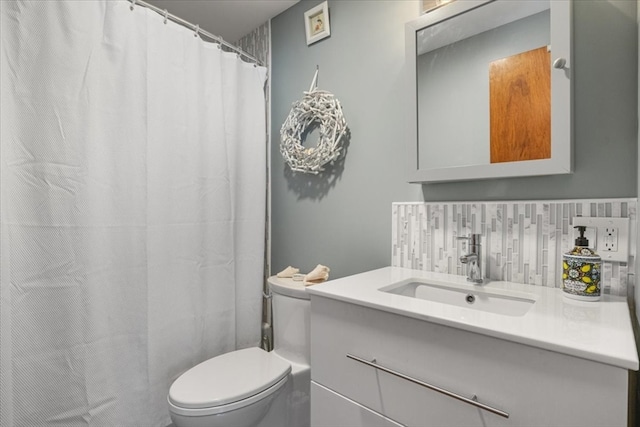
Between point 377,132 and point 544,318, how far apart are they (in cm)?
100

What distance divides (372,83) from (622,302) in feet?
3.97

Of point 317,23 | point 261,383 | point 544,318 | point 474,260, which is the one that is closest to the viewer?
point 544,318

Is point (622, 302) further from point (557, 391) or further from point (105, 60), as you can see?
point (105, 60)

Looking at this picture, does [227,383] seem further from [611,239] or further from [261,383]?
[611,239]

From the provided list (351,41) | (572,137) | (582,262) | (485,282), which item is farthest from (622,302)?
(351,41)

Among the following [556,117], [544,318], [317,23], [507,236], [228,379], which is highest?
[317,23]

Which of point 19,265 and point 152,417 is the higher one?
point 19,265

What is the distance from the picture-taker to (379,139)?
1.47 metres

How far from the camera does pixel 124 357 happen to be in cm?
131

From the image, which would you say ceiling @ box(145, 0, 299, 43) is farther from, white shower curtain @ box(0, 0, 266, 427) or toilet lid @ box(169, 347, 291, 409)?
toilet lid @ box(169, 347, 291, 409)

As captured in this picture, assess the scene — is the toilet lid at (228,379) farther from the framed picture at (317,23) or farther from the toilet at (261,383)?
the framed picture at (317,23)

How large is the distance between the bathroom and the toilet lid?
352 millimetres

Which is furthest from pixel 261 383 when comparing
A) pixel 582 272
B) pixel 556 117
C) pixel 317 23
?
pixel 317 23

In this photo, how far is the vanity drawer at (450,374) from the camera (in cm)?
59
